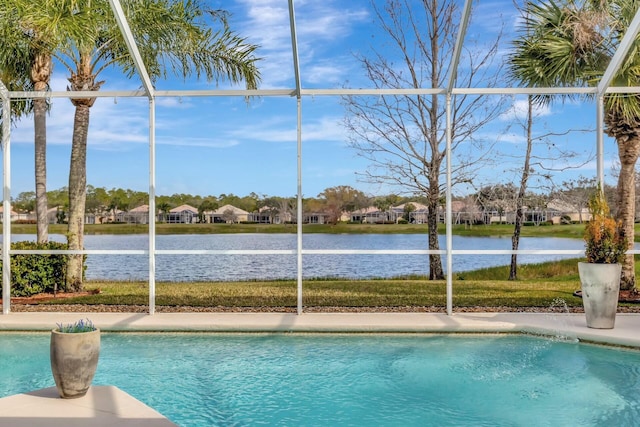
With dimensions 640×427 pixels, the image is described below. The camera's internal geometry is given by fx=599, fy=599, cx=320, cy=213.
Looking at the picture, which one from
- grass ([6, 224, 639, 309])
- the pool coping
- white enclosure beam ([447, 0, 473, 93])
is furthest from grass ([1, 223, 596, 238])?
white enclosure beam ([447, 0, 473, 93])

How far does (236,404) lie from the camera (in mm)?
5113

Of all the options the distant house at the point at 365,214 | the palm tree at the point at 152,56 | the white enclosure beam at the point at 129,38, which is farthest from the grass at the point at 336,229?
the white enclosure beam at the point at 129,38

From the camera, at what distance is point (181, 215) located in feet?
72.5

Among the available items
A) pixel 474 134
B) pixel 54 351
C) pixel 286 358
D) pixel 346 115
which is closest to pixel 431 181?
pixel 474 134

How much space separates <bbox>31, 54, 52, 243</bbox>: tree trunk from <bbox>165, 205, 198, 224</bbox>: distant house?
9877 mm

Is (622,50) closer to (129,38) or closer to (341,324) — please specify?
(341,324)

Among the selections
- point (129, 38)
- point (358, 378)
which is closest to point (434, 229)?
point (129, 38)

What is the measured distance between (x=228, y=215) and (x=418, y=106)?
9.02 m

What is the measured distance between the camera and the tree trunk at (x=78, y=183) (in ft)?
37.0

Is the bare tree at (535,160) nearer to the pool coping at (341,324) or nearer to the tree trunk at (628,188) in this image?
the tree trunk at (628,188)

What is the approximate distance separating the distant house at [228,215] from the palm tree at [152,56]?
400 inches

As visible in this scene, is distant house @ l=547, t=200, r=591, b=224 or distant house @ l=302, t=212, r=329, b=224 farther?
distant house @ l=302, t=212, r=329, b=224

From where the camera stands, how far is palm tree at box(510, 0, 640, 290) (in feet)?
35.0

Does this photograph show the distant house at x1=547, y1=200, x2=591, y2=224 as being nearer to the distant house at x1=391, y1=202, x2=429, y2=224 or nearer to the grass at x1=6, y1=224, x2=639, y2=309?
the grass at x1=6, y1=224, x2=639, y2=309
